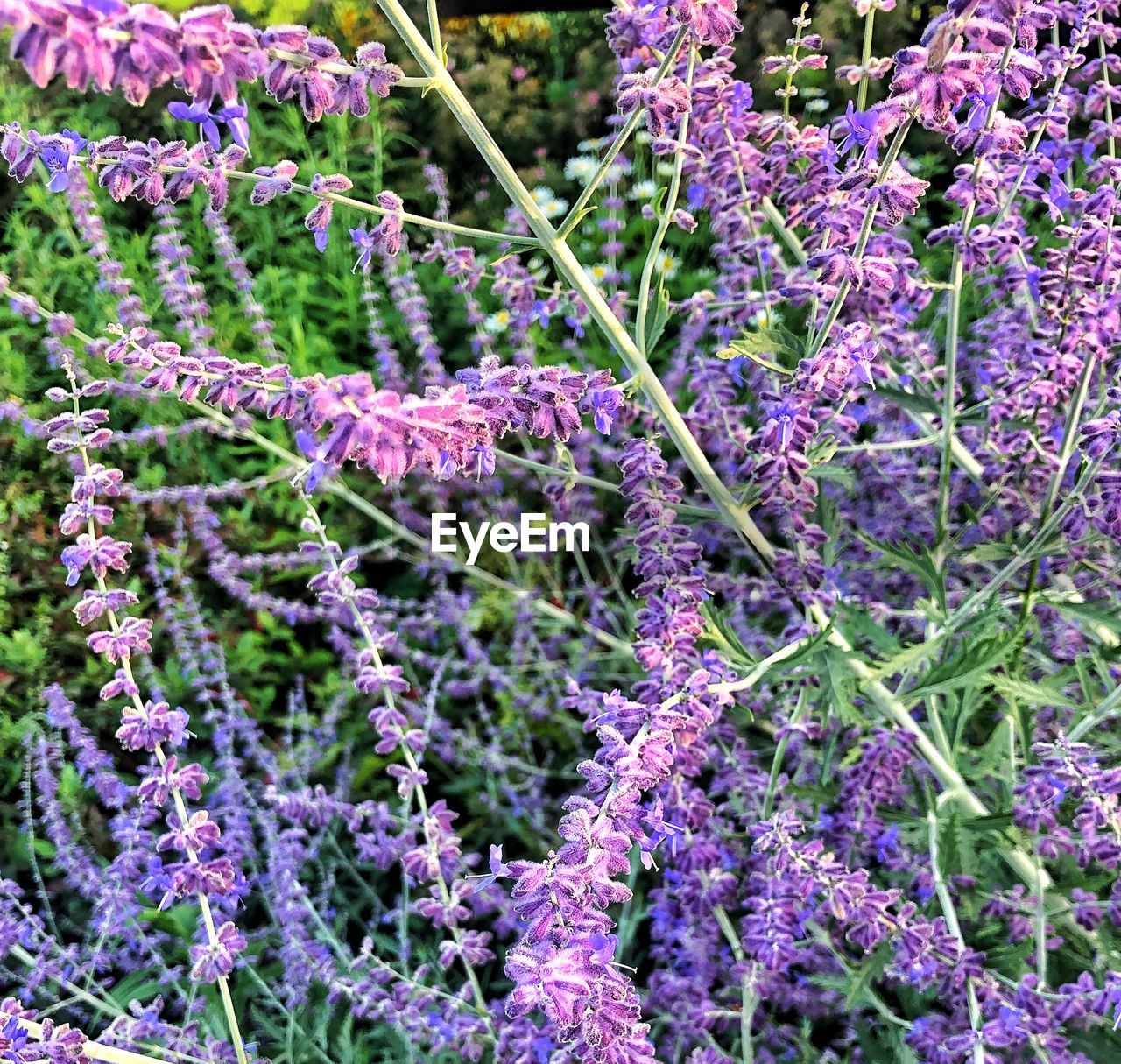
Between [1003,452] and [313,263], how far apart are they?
10.1 feet

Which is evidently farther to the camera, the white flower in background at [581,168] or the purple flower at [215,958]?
the white flower in background at [581,168]

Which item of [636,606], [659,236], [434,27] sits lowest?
[636,606]

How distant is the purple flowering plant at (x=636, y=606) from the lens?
1322 mm

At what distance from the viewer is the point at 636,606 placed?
331 cm

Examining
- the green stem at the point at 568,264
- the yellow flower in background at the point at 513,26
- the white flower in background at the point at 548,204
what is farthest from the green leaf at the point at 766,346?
the yellow flower in background at the point at 513,26

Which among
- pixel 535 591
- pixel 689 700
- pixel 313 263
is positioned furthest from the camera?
pixel 313 263

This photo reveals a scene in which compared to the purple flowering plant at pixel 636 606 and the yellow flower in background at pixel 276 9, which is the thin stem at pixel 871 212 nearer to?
the purple flowering plant at pixel 636 606

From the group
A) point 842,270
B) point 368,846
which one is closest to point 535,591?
point 368,846

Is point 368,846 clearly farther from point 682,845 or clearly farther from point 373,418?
point 373,418

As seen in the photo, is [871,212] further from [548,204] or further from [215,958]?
[548,204]

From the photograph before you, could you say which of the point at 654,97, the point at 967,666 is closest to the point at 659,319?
the point at 654,97

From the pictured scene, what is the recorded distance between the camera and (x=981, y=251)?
6.37 ft

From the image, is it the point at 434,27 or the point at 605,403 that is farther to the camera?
the point at 605,403

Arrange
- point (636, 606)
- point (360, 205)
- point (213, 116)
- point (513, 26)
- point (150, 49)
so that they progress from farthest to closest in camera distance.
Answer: point (513, 26) → point (636, 606) → point (360, 205) → point (213, 116) → point (150, 49)
